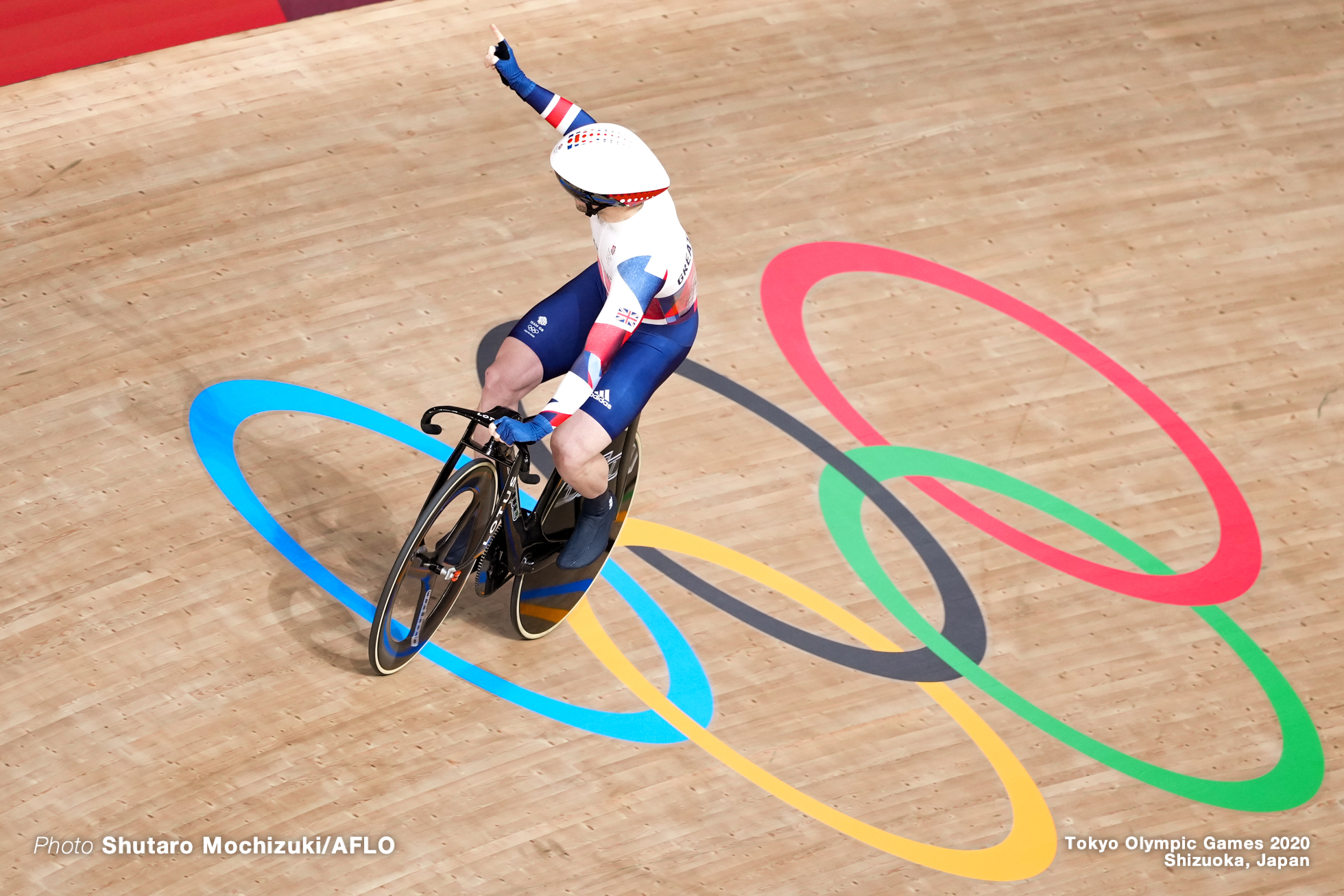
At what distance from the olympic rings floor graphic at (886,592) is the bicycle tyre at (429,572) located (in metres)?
0.24

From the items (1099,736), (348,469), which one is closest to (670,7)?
(348,469)

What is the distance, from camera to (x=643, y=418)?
5.02 metres

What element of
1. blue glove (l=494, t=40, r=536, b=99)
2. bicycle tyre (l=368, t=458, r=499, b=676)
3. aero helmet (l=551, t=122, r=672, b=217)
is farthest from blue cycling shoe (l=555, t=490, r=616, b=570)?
blue glove (l=494, t=40, r=536, b=99)

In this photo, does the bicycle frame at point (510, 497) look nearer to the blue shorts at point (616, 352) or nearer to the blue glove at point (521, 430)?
the blue glove at point (521, 430)

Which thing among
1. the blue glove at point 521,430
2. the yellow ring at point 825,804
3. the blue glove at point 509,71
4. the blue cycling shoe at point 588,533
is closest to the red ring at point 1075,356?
the yellow ring at point 825,804

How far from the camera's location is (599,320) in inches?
128

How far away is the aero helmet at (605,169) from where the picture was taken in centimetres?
318

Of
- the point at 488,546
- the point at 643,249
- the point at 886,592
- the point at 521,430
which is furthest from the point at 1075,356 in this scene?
the point at 521,430

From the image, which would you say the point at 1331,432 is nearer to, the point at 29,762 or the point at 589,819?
the point at 589,819

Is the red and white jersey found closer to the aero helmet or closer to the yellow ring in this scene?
the aero helmet

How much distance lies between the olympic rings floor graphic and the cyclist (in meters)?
0.59

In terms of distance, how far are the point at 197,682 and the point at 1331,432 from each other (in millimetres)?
5018

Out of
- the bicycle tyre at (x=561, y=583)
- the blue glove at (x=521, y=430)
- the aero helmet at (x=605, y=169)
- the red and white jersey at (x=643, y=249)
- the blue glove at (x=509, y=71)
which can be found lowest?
the bicycle tyre at (x=561, y=583)

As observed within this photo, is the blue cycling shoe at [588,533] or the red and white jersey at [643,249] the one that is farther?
the blue cycling shoe at [588,533]
